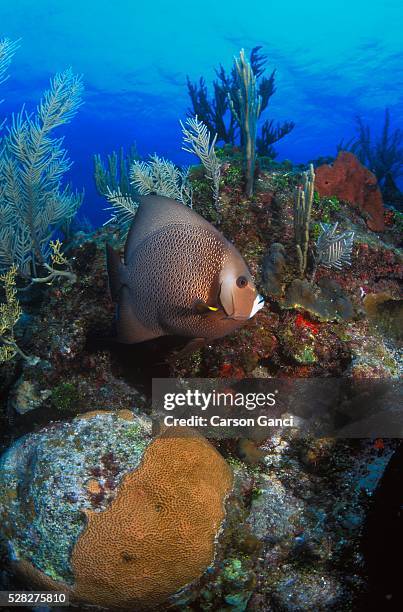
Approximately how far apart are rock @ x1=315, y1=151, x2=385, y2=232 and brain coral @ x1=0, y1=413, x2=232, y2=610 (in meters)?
3.63

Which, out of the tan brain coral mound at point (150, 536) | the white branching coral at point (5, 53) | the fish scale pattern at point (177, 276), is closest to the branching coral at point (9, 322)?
the tan brain coral mound at point (150, 536)

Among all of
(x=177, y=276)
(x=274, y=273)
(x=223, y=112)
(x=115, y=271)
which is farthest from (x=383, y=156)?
(x=115, y=271)

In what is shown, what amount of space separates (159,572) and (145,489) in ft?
1.66

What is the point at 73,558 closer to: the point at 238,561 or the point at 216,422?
the point at 238,561

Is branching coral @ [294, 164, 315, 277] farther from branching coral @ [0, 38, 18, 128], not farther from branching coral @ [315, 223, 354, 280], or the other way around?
branching coral @ [0, 38, 18, 128]

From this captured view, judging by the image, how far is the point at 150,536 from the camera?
2389mm

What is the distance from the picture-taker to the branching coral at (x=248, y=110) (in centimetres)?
436

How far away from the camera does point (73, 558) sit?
2.35m

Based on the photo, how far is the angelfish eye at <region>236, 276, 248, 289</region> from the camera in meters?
1.92

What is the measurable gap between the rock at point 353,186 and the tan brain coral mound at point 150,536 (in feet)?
12.2

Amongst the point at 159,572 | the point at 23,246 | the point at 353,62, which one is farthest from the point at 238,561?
the point at 353,62

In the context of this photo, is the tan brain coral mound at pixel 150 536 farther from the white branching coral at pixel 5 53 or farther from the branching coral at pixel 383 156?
the branching coral at pixel 383 156

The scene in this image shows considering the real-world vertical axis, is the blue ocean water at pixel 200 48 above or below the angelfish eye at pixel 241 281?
above

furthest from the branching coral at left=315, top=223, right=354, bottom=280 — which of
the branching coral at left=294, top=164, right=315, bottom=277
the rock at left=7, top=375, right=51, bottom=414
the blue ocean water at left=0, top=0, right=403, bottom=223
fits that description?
the blue ocean water at left=0, top=0, right=403, bottom=223
